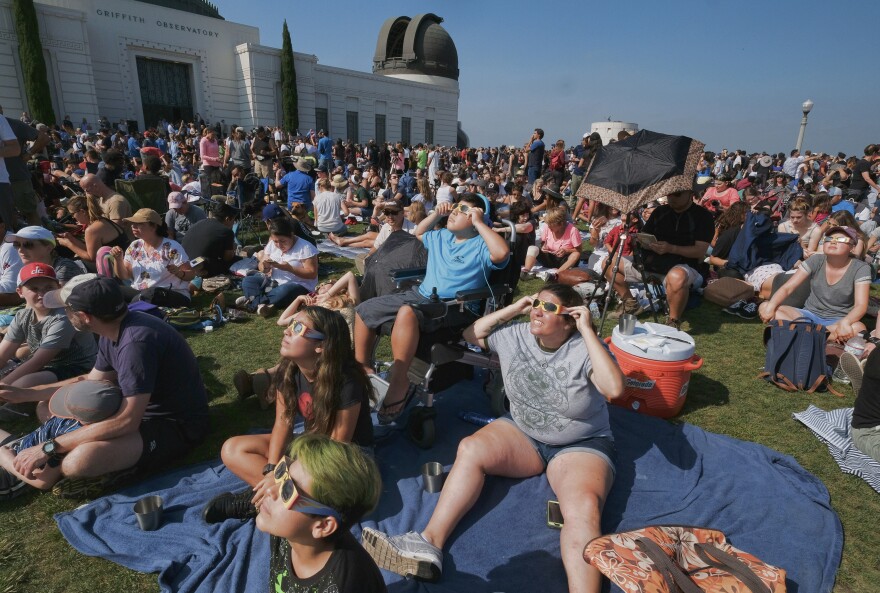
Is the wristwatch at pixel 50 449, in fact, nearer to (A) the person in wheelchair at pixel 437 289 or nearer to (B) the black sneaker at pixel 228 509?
(B) the black sneaker at pixel 228 509

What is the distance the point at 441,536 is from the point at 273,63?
38.3 m

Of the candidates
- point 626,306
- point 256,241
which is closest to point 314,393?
point 626,306

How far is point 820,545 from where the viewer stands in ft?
9.16

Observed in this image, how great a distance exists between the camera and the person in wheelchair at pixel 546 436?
248 centimetres

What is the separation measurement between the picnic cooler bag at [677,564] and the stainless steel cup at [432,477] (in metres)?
1.17

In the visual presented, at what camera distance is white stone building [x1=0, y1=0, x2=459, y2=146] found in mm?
26672

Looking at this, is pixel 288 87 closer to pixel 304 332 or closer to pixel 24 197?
pixel 24 197

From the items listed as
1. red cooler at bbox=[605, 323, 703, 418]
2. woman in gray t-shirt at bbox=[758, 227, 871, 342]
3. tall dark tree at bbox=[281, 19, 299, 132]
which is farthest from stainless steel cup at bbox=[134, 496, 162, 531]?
tall dark tree at bbox=[281, 19, 299, 132]

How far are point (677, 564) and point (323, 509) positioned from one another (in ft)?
5.73

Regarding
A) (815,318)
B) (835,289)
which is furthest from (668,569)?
(835,289)

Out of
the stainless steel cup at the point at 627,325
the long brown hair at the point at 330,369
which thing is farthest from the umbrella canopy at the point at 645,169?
the long brown hair at the point at 330,369

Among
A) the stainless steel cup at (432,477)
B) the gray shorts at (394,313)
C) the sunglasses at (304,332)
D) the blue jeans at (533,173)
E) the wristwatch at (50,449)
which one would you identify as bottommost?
the stainless steel cup at (432,477)

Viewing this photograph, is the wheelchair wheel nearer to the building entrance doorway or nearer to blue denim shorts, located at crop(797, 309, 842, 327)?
blue denim shorts, located at crop(797, 309, 842, 327)

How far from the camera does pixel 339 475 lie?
1627 mm
